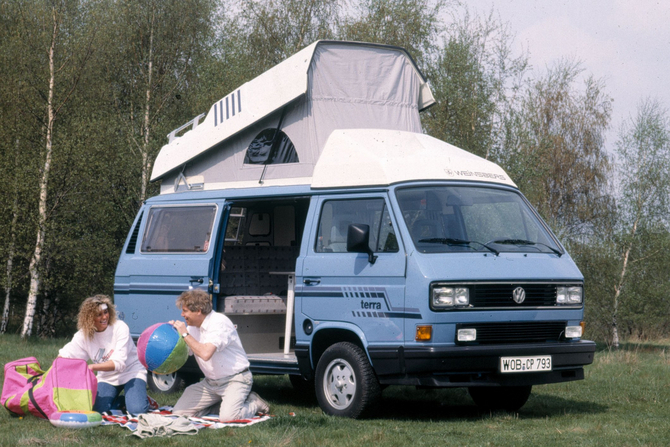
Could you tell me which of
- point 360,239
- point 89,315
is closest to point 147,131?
point 89,315

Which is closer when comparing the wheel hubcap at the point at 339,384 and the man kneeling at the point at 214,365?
the man kneeling at the point at 214,365

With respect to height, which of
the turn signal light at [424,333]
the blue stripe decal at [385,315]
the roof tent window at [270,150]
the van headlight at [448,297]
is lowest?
the turn signal light at [424,333]

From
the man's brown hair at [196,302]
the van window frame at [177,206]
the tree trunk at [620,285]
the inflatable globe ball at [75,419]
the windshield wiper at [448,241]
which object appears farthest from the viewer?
the tree trunk at [620,285]

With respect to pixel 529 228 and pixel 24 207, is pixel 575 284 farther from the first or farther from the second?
pixel 24 207

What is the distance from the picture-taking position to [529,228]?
27.4 ft

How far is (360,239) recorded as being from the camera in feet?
25.2

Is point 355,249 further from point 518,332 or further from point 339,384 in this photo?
point 518,332

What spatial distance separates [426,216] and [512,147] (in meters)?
17.2

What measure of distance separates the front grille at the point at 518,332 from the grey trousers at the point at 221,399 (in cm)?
205

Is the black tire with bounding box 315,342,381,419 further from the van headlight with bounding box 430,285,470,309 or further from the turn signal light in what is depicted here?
the van headlight with bounding box 430,285,470,309

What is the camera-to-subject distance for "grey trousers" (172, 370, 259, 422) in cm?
784

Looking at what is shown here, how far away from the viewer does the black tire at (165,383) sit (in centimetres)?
1019

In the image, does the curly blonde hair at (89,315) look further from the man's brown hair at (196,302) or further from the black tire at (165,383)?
the black tire at (165,383)

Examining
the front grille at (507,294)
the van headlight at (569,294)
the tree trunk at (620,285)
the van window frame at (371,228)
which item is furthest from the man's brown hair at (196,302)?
the tree trunk at (620,285)
